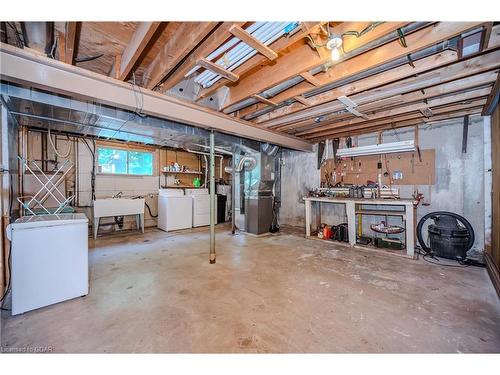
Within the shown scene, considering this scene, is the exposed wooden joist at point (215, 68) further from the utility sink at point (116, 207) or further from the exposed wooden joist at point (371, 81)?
the utility sink at point (116, 207)

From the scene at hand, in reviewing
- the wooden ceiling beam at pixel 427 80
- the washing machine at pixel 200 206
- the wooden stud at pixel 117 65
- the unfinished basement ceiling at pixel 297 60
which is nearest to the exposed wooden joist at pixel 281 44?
the unfinished basement ceiling at pixel 297 60

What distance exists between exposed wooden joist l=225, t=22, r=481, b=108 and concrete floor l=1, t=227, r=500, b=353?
225 centimetres

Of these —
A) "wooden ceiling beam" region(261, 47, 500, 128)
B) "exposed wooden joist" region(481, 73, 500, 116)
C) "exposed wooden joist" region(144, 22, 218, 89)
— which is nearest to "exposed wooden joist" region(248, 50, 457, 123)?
"wooden ceiling beam" region(261, 47, 500, 128)

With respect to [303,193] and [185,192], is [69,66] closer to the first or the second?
[185,192]

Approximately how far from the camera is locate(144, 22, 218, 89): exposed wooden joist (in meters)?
1.57

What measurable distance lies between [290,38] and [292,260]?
277cm

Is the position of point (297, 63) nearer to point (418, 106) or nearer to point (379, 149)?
point (418, 106)

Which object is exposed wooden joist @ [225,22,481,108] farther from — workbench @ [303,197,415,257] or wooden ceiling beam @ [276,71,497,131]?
workbench @ [303,197,415,257]

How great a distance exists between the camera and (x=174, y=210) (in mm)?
5285

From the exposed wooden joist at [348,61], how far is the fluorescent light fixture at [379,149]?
8.17 feet

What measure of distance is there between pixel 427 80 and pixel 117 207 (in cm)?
564

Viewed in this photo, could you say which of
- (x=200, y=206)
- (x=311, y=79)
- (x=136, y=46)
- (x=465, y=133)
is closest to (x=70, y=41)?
(x=136, y=46)

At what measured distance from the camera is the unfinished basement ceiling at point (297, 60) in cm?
161

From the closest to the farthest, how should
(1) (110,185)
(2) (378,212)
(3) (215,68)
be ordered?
(3) (215,68) → (2) (378,212) → (1) (110,185)
